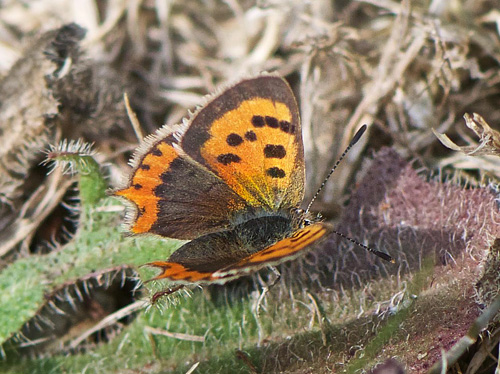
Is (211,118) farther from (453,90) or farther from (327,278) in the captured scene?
(453,90)

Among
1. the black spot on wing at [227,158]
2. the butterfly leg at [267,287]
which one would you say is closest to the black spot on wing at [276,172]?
the black spot on wing at [227,158]

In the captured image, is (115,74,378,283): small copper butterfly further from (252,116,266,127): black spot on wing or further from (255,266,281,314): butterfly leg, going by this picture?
(255,266,281,314): butterfly leg

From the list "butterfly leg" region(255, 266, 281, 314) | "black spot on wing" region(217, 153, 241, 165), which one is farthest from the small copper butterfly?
"butterfly leg" region(255, 266, 281, 314)

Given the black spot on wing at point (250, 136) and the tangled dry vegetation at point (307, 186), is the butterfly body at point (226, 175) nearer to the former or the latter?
the black spot on wing at point (250, 136)

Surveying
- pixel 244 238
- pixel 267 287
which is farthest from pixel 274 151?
pixel 267 287

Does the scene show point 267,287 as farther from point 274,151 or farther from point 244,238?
point 274,151

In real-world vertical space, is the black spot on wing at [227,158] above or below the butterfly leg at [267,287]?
above

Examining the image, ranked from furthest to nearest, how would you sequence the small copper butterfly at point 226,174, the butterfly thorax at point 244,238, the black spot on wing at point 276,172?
the black spot on wing at point 276,172 → the small copper butterfly at point 226,174 → the butterfly thorax at point 244,238
